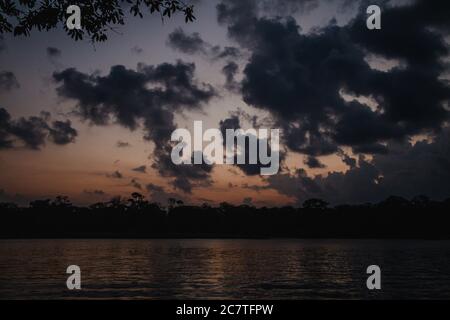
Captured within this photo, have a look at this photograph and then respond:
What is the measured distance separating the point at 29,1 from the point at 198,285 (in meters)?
36.9

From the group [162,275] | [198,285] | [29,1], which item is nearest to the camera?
[29,1]

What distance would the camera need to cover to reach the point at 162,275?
55781 millimetres

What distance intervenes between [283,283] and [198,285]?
792cm
